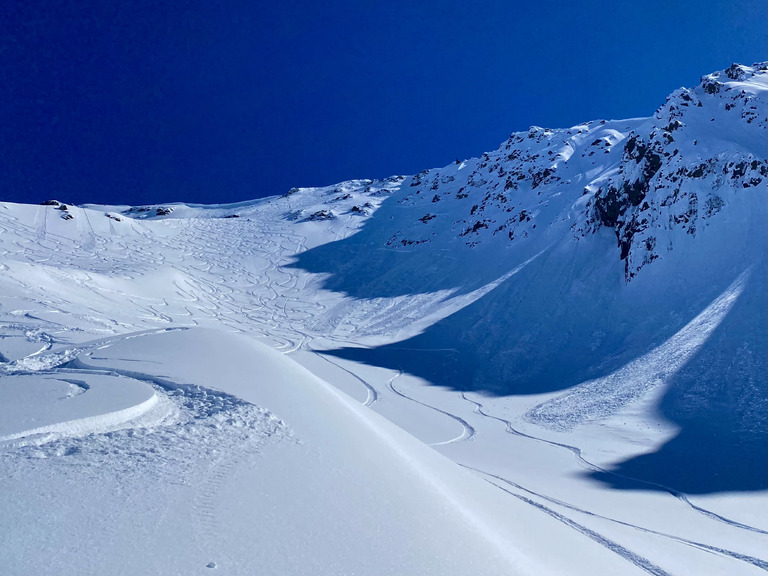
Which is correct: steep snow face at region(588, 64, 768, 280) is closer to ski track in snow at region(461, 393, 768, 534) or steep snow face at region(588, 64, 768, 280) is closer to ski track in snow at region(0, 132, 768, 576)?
ski track in snow at region(0, 132, 768, 576)

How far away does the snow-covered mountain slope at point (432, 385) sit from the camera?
425 cm

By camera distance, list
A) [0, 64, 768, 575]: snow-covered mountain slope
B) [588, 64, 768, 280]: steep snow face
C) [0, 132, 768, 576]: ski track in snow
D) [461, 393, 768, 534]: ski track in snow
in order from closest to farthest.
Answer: [0, 64, 768, 575]: snow-covered mountain slope
[0, 132, 768, 576]: ski track in snow
[461, 393, 768, 534]: ski track in snow
[588, 64, 768, 280]: steep snow face

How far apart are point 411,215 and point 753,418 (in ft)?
178

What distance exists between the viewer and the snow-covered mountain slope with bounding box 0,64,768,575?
425cm

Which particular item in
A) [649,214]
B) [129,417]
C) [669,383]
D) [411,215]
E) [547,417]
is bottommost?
[547,417]

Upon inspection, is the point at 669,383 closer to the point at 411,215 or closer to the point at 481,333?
the point at 481,333

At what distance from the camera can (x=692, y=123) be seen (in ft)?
102

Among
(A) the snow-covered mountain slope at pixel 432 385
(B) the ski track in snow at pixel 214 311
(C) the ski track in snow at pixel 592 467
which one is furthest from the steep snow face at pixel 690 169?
(C) the ski track in snow at pixel 592 467

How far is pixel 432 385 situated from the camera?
76.2 feet

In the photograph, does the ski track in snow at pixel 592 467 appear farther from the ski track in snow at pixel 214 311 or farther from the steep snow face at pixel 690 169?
the steep snow face at pixel 690 169

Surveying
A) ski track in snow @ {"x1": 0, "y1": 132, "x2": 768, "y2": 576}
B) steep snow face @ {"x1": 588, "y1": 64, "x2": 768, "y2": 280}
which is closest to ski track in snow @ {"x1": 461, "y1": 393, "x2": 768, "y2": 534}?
ski track in snow @ {"x1": 0, "y1": 132, "x2": 768, "y2": 576}

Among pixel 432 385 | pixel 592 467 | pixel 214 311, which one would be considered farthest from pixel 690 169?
pixel 214 311

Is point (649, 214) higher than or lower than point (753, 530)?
higher

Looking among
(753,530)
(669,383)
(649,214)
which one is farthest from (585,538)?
(649,214)
